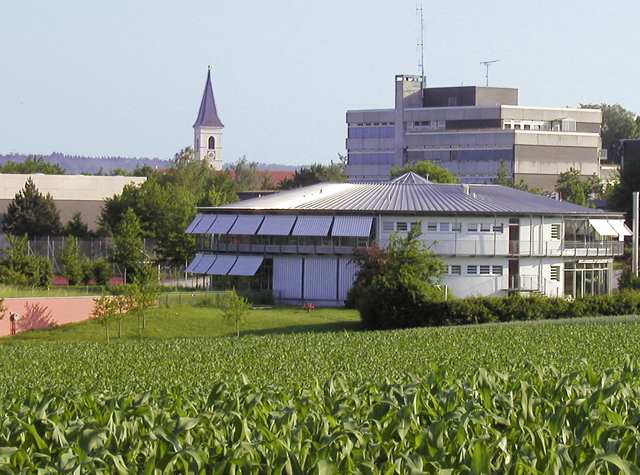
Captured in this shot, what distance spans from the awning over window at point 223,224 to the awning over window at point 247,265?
2.42 m

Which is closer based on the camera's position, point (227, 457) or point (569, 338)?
point (227, 457)

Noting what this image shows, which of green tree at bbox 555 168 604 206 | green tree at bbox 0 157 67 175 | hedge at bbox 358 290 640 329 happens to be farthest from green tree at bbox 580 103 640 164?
hedge at bbox 358 290 640 329

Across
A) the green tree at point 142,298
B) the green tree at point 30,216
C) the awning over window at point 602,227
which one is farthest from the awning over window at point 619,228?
the green tree at point 30,216

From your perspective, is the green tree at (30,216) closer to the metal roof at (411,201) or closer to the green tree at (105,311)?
the metal roof at (411,201)

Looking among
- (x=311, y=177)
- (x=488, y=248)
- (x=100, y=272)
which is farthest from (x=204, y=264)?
(x=311, y=177)

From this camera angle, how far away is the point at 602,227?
58.5m

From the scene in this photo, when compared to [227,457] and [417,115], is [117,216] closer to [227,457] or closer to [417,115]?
[417,115]

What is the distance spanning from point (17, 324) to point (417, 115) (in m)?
82.9

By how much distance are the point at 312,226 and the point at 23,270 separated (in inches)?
746

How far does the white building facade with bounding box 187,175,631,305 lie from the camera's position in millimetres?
55031

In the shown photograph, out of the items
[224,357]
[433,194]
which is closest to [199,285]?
[433,194]

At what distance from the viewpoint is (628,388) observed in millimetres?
12281

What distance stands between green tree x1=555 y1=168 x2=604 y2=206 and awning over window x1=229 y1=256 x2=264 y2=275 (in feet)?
156

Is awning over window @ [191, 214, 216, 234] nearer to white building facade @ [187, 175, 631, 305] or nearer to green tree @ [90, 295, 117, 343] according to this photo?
white building facade @ [187, 175, 631, 305]
